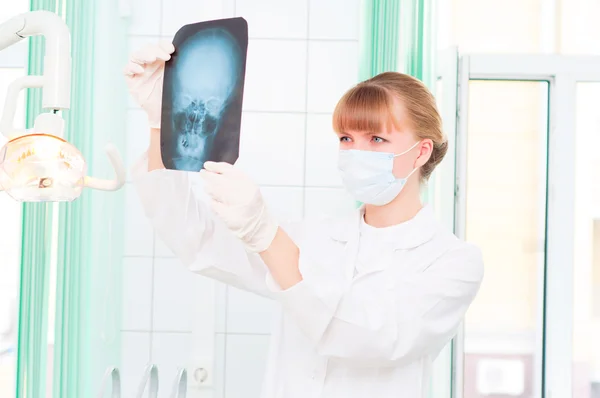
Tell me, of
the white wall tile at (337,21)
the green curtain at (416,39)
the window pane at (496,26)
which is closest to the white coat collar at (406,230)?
the green curtain at (416,39)

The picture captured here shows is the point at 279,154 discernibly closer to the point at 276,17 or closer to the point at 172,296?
the point at 276,17

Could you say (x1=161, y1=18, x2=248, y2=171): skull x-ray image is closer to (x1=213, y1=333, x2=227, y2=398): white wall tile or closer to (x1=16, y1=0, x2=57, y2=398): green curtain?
(x1=16, y1=0, x2=57, y2=398): green curtain

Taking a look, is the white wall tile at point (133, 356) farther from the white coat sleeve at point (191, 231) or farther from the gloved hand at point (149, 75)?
the gloved hand at point (149, 75)

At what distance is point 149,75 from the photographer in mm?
1266

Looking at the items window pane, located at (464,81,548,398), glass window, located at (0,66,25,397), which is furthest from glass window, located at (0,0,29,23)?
window pane, located at (464,81,548,398)

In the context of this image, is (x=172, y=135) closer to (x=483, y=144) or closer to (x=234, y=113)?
(x=234, y=113)

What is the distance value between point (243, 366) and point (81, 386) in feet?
1.58

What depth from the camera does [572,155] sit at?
2.42 meters

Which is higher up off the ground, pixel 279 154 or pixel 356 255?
pixel 279 154

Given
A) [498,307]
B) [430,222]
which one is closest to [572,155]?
[498,307]

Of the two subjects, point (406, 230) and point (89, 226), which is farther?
point (89, 226)

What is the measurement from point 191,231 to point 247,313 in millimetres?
869

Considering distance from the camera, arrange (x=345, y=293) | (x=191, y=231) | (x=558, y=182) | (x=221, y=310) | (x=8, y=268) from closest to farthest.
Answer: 1. (x=345, y=293)
2. (x=191, y=231)
3. (x=221, y=310)
4. (x=558, y=182)
5. (x=8, y=268)

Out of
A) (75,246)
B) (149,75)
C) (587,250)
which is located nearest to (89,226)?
(75,246)
